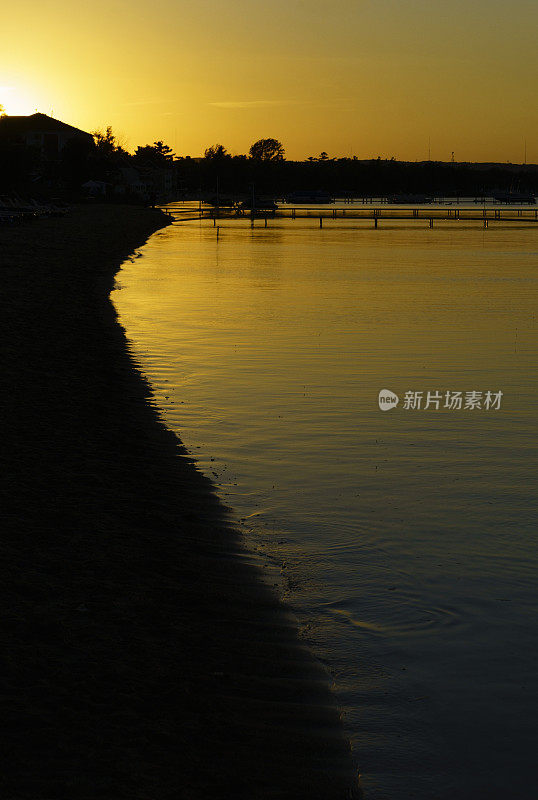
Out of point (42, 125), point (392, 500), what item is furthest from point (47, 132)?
point (392, 500)

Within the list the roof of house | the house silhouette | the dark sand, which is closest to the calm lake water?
the dark sand

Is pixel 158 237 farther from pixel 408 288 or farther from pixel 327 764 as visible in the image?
pixel 327 764

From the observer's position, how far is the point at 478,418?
15148 mm

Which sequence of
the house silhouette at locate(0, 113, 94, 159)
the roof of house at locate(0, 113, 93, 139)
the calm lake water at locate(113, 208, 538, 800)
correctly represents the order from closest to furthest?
1. the calm lake water at locate(113, 208, 538, 800)
2. the house silhouette at locate(0, 113, 94, 159)
3. the roof of house at locate(0, 113, 93, 139)

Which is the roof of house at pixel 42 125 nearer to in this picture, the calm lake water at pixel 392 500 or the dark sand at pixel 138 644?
the calm lake water at pixel 392 500

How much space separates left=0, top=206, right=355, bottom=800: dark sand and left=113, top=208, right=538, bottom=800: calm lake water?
40 cm

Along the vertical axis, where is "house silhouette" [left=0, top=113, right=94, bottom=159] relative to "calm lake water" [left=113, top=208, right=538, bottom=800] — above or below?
above

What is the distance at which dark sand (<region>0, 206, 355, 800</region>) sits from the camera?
4.98m

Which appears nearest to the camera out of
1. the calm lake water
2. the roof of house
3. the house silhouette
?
the calm lake water

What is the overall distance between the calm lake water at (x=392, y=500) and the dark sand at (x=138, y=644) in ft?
1.31

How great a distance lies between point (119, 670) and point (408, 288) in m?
34.6

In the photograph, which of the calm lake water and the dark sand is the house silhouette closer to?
the calm lake water

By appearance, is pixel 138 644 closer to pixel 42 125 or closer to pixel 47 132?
pixel 47 132

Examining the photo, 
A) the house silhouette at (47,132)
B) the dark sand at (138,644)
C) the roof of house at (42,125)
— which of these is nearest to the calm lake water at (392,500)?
the dark sand at (138,644)
